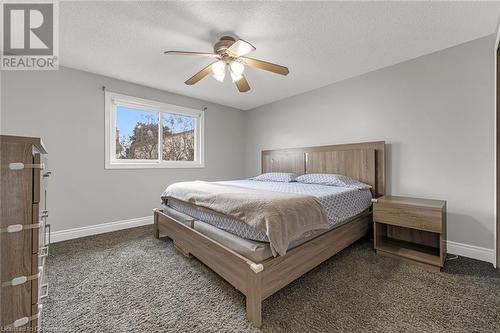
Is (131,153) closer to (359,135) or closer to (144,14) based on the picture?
(144,14)

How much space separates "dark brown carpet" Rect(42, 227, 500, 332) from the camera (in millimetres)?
1347

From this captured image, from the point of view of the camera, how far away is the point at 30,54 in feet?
8.18

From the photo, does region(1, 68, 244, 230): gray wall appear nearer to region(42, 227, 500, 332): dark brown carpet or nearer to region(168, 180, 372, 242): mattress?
region(42, 227, 500, 332): dark brown carpet

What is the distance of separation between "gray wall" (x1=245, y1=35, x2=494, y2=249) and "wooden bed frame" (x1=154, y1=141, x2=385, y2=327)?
23cm

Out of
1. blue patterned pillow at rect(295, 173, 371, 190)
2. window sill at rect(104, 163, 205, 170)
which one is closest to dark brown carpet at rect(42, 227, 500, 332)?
A: blue patterned pillow at rect(295, 173, 371, 190)

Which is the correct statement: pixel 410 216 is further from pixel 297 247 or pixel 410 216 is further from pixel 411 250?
pixel 297 247

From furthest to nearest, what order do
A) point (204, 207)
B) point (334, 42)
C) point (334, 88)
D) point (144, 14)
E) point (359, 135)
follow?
1. point (334, 88)
2. point (359, 135)
3. point (334, 42)
4. point (204, 207)
5. point (144, 14)

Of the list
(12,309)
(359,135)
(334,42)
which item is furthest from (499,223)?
(12,309)

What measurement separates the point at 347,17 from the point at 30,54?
11.7 feet

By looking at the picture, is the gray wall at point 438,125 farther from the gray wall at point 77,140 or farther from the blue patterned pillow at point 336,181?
the gray wall at point 77,140

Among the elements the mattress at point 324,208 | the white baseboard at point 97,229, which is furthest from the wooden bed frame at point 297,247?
the white baseboard at point 97,229

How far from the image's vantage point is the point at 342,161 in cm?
320

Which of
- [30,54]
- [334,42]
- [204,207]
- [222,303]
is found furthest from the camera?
[30,54]

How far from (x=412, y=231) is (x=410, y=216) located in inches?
25.6
